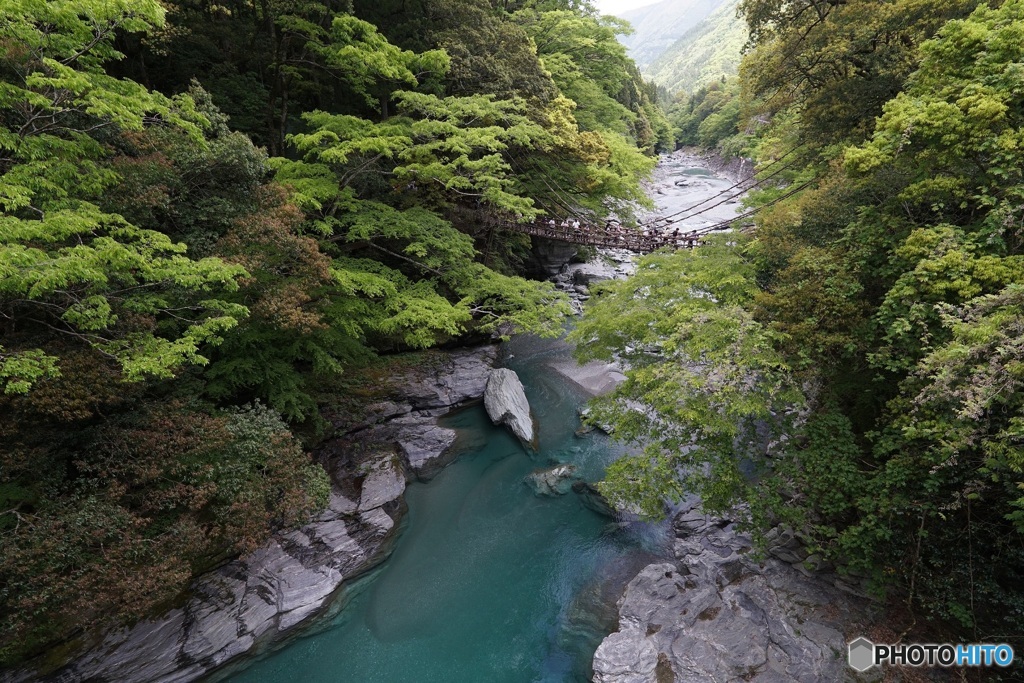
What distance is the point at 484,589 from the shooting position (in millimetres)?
7547

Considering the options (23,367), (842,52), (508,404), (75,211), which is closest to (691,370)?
(508,404)

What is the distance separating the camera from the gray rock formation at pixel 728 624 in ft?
18.2

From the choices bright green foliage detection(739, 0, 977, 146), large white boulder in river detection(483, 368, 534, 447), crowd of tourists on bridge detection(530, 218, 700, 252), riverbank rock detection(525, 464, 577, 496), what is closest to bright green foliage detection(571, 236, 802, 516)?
riverbank rock detection(525, 464, 577, 496)

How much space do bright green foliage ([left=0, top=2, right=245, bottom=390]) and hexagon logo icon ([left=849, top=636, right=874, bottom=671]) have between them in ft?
27.7

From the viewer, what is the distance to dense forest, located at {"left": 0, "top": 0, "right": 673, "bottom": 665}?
4.52 meters

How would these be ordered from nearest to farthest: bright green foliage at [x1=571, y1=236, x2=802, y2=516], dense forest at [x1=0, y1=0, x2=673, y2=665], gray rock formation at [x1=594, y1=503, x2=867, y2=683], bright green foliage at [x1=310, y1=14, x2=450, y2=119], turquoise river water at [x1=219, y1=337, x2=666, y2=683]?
dense forest at [x1=0, y1=0, x2=673, y2=665], gray rock formation at [x1=594, y1=503, x2=867, y2=683], bright green foliage at [x1=571, y1=236, x2=802, y2=516], turquoise river water at [x1=219, y1=337, x2=666, y2=683], bright green foliage at [x1=310, y1=14, x2=450, y2=119]

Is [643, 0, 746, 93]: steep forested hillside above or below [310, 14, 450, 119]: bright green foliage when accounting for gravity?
above

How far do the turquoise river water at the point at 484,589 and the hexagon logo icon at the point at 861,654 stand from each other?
295 centimetres

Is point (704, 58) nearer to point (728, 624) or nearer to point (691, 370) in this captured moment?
point (691, 370)

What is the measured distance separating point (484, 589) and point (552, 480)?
9.21ft

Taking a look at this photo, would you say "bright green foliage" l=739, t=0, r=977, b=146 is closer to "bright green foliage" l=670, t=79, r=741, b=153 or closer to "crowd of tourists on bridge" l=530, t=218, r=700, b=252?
"crowd of tourists on bridge" l=530, t=218, r=700, b=252

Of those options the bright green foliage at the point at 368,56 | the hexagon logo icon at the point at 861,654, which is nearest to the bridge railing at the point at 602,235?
the bright green foliage at the point at 368,56

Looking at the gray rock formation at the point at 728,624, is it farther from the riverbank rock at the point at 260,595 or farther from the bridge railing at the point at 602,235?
the bridge railing at the point at 602,235

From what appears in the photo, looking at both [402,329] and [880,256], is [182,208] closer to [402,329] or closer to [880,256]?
[402,329]
